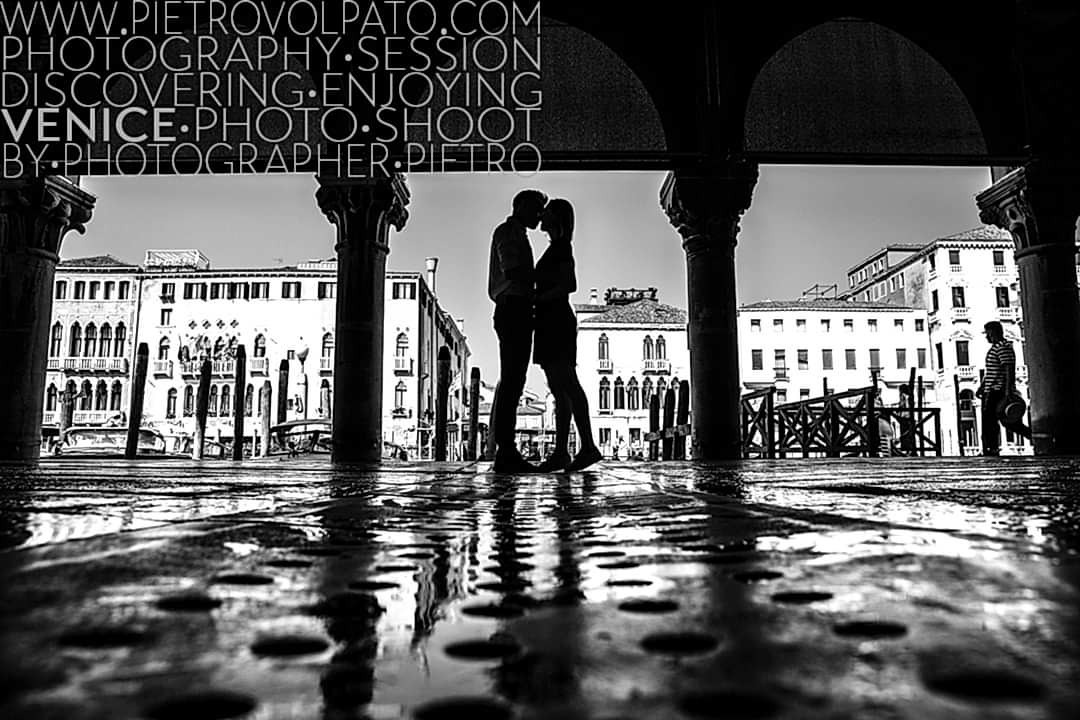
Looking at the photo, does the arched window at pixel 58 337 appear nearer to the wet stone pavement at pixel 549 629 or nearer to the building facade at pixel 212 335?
the building facade at pixel 212 335

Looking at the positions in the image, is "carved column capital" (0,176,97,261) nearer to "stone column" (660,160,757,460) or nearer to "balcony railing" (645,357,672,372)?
"stone column" (660,160,757,460)

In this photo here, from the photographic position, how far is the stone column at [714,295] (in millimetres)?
7328

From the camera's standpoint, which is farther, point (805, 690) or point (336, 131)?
point (336, 131)

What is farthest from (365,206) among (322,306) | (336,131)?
(322,306)

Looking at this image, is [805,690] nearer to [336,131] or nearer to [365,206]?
[365,206]

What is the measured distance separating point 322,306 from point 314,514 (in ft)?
141

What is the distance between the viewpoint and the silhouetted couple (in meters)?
4.11

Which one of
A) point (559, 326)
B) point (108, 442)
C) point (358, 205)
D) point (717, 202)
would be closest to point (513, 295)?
point (559, 326)

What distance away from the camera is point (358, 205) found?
23.9 ft

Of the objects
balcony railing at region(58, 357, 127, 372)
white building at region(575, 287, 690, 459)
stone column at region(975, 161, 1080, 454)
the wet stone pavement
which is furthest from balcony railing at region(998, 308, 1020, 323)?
the wet stone pavement

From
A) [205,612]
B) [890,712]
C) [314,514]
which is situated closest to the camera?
[890,712]

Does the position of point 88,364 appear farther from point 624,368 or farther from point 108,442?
point 624,368

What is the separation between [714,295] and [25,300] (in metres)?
6.22

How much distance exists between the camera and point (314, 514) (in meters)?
0.98
